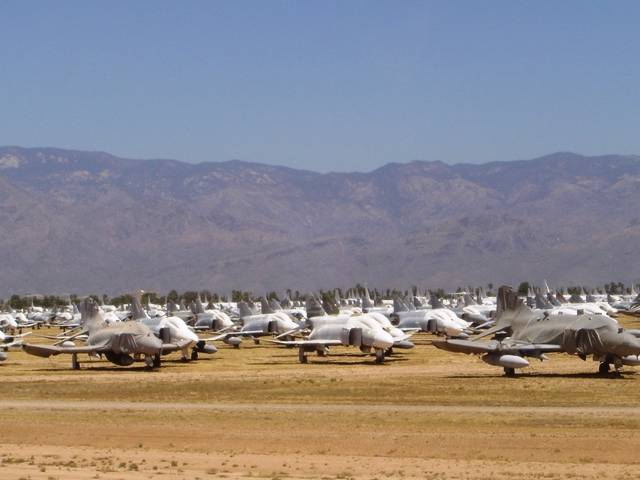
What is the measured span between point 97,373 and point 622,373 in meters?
19.2

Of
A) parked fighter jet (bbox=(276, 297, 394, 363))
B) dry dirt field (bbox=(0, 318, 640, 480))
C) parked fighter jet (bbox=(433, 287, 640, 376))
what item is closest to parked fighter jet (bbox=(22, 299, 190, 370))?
dry dirt field (bbox=(0, 318, 640, 480))

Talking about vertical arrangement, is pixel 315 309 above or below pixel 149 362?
above

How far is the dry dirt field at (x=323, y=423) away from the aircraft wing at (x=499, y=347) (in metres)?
0.88

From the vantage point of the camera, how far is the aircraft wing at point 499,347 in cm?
4509

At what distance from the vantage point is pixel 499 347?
45469 millimetres

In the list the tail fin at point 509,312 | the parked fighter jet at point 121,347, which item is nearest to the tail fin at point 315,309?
the parked fighter jet at point 121,347

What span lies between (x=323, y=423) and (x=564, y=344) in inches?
604

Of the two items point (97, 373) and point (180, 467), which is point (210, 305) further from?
point (180, 467)

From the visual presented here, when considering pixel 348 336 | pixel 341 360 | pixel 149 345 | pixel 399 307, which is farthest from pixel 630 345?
pixel 399 307

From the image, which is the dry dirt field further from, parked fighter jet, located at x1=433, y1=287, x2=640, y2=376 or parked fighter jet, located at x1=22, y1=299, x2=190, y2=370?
parked fighter jet, located at x1=22, y1=299, x2=190, y2=370

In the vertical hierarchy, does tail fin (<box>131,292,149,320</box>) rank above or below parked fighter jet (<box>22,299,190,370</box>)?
above

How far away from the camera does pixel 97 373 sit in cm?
5025

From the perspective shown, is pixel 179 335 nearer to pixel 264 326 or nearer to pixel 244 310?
pixel 264 326

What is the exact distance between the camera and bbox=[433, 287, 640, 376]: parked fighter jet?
43.7 m
